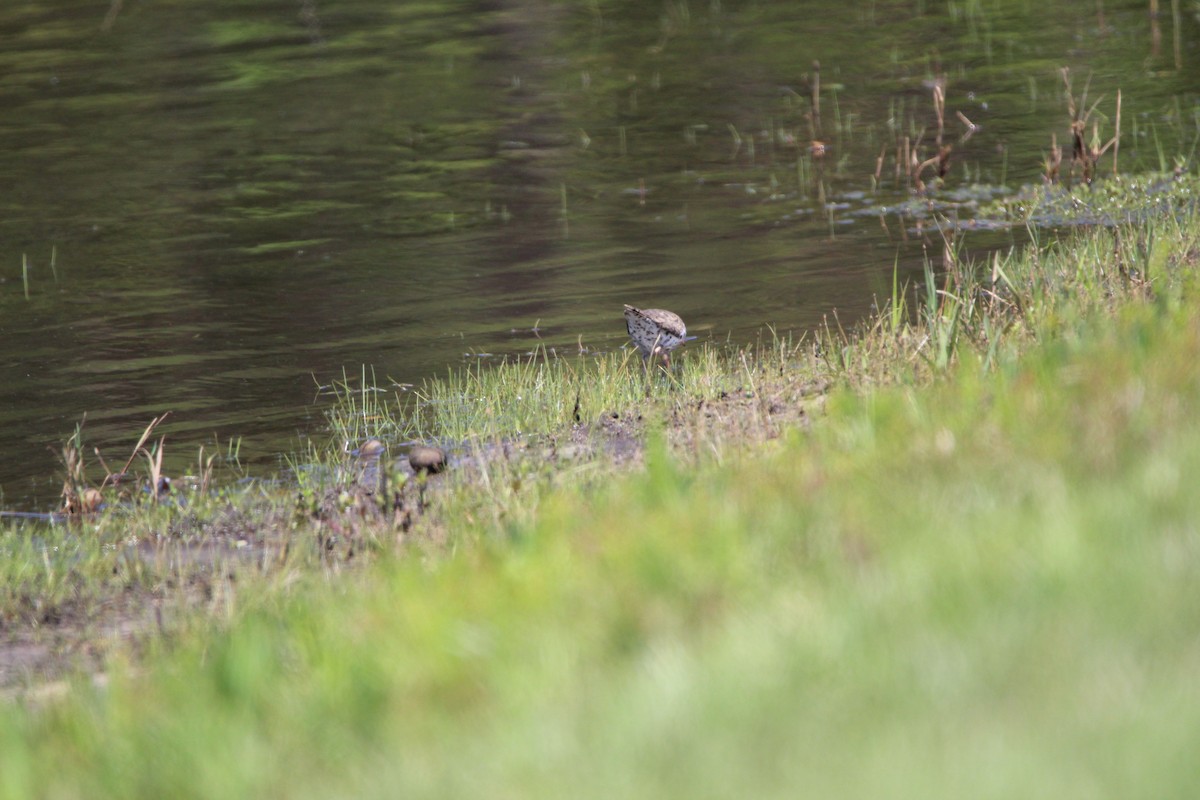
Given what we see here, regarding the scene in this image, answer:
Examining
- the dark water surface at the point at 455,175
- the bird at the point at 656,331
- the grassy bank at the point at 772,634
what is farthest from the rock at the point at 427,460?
the bird at the point at 656,331

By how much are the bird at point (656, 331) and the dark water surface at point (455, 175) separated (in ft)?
3.55

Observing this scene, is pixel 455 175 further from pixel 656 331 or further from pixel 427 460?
pixel 427 460

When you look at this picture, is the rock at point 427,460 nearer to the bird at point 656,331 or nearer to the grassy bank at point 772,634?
the grassy bank at point 772,634

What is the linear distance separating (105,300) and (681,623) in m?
11.6

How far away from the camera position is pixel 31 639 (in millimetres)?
6672

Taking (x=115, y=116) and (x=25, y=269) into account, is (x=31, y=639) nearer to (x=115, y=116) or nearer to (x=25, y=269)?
(x=25, y=269)

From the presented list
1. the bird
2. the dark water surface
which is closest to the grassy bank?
the bird

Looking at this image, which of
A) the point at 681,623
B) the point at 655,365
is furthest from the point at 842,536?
the point at 655,365

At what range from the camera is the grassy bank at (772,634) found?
10.9ft

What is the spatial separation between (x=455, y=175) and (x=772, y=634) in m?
15.2

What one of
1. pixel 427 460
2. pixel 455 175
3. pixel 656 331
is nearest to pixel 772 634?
pixel 427 460

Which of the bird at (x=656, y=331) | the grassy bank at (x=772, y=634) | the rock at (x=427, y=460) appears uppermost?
the grassy bank at (x=772, y=634)

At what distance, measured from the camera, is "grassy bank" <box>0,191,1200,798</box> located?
3336 millimetres

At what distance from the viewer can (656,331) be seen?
10.7m
